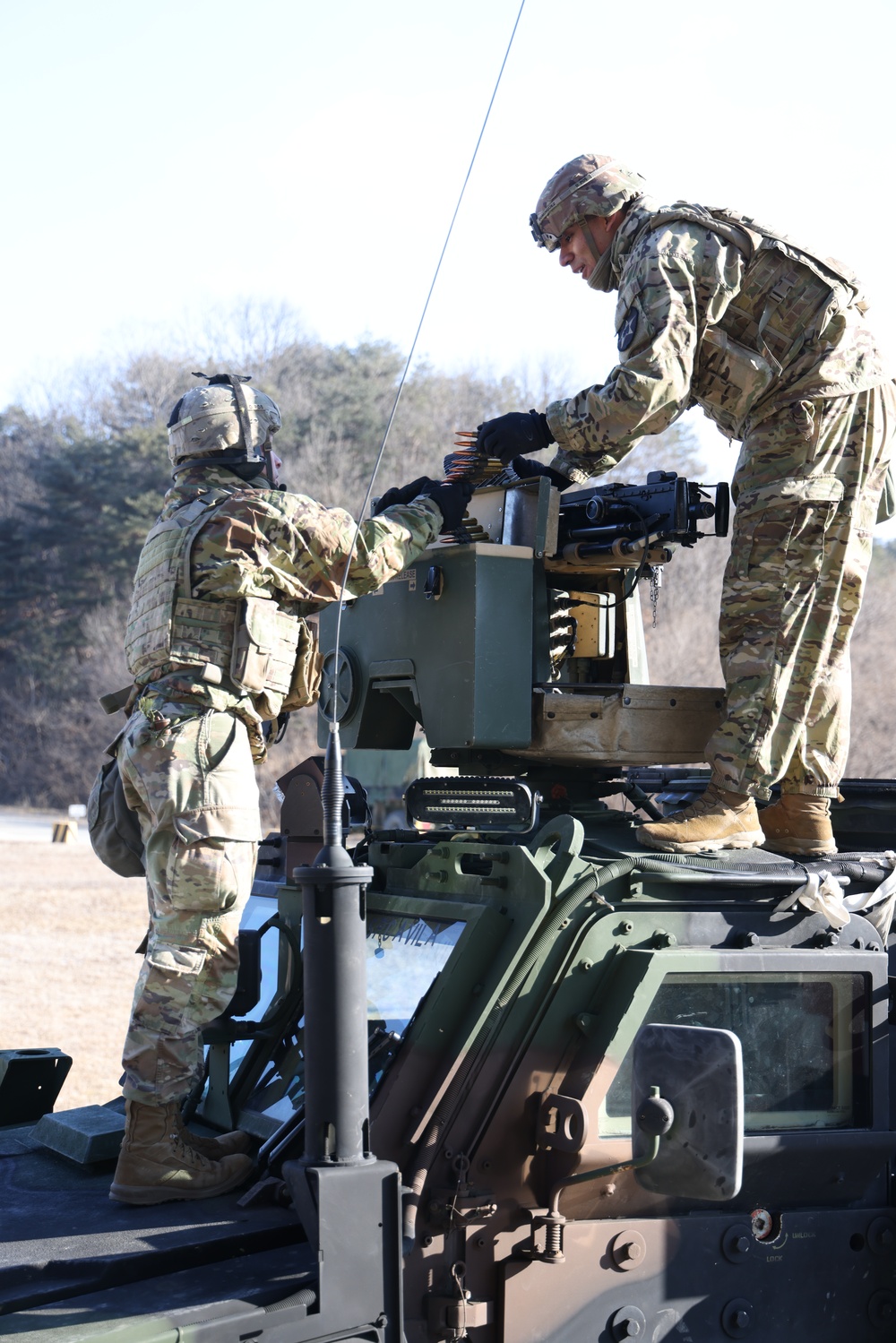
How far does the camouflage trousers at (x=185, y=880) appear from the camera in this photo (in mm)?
3633

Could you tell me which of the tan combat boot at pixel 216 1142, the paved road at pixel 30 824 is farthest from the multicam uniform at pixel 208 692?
the paved road at pixel 30 824

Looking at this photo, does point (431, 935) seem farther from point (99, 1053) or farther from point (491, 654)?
point (99, 1053)

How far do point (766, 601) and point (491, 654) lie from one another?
814 mm

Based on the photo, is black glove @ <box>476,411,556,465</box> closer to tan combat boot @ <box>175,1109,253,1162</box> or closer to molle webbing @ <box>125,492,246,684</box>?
molle webbing @ <box>125,492,246,684</box>

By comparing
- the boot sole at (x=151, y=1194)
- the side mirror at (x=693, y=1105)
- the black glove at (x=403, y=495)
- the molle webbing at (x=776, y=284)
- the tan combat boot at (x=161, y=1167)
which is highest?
the molle webbing at (x=776, y=284)

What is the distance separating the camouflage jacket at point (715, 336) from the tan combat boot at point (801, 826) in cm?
115

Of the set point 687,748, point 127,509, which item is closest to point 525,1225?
point 687,748

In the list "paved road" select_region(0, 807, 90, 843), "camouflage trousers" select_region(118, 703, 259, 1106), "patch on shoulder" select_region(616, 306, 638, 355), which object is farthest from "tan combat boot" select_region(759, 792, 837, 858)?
"paved road" select_region(0, 807, 90, 843)

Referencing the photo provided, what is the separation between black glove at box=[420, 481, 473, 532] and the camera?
14.3 ft

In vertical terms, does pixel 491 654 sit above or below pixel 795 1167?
above

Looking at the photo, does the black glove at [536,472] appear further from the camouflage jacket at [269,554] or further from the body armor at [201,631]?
the body armor at [201,631]

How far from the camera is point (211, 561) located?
3.85 m

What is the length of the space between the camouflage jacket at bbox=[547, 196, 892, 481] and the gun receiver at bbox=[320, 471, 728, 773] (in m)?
0.23

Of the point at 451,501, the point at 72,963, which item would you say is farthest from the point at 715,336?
the point at 72,963
